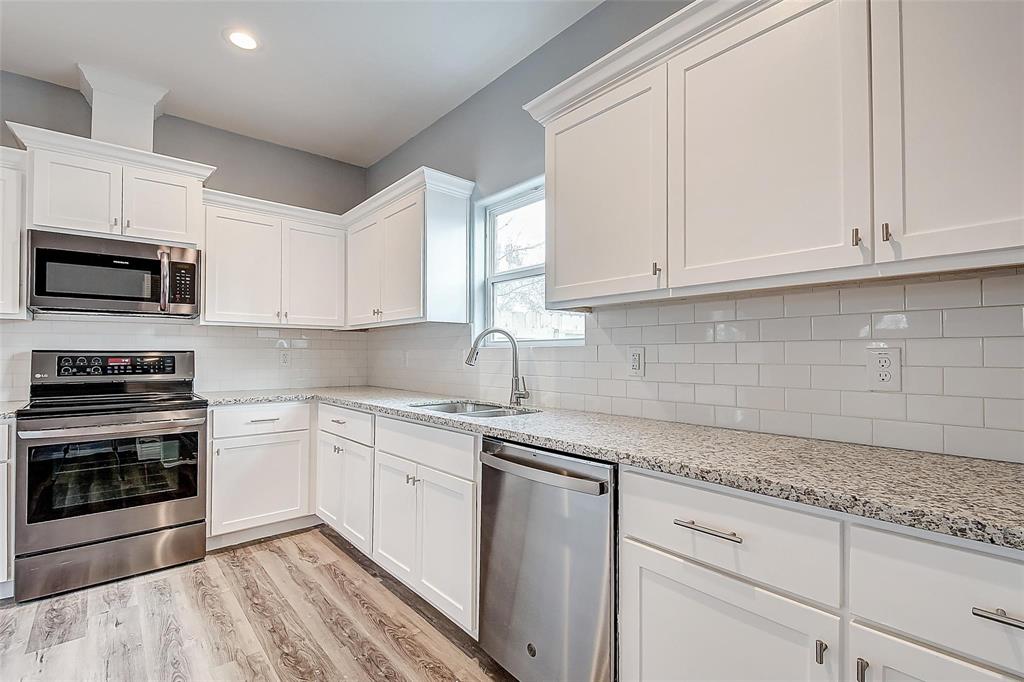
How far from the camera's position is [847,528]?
3.18 ft

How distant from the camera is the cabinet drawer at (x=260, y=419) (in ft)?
9.50

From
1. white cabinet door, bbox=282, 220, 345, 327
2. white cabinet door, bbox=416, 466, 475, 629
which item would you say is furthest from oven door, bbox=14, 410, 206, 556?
white cabinet door, bbox=416, 466, 475, 629

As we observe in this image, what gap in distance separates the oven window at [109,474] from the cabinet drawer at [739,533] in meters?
2.56

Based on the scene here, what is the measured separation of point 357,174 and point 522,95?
6.60ft

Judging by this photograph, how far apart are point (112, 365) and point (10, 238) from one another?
0.79 meters

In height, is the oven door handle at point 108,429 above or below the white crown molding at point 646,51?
below

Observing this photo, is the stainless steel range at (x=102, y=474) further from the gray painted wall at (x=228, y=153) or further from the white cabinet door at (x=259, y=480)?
the gray painted wall at (x=228, y=153)

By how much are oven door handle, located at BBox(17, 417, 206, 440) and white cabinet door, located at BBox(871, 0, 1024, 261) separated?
125 inches

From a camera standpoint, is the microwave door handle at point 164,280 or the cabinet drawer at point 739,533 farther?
the microwave door handle at point 164,280

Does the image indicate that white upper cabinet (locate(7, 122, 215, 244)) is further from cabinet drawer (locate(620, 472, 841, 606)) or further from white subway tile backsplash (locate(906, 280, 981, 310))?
white subway tile backsplash (locate(906, 280, 981, 310))

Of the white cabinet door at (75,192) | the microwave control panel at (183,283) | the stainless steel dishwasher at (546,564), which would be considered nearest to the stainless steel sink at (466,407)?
the stainless steel dishwasher at (546,564)

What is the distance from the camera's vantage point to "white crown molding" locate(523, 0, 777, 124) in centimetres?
147

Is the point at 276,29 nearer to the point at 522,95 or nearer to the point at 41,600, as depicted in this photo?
the point at 522,95

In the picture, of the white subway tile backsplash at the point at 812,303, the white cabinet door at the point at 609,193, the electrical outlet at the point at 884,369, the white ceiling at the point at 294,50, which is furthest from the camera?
the white ceiling at the point at 294,50
